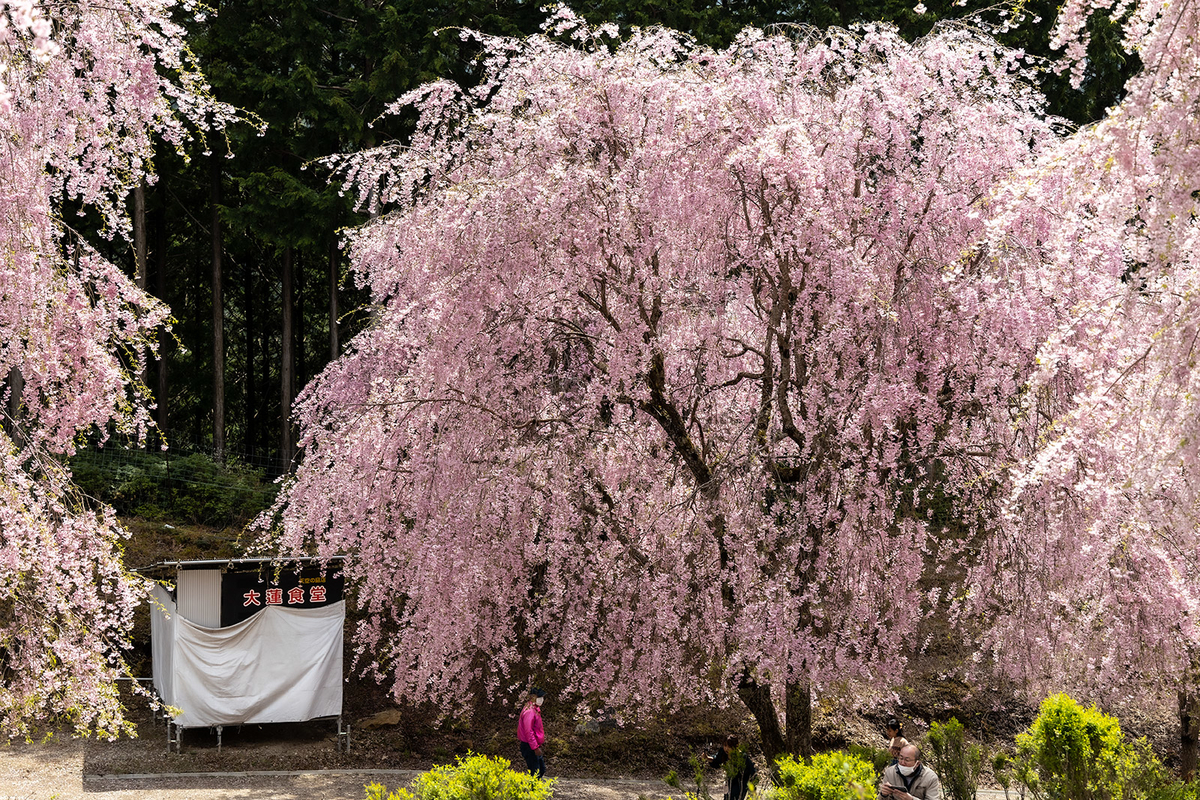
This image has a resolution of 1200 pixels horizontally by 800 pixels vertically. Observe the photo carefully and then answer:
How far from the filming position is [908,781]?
7309 mm

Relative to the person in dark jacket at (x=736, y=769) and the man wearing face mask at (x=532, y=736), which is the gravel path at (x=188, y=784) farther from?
the person in dark jacket at (x=736, y=769)

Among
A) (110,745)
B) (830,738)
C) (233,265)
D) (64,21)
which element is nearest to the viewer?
(64,21)

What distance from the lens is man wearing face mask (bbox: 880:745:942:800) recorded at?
7.22 metres

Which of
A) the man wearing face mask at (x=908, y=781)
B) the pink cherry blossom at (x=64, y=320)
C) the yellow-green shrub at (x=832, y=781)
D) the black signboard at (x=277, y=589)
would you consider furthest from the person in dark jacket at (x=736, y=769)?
the black signboard at (x=277, y=589)

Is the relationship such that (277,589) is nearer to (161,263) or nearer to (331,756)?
(331,756)

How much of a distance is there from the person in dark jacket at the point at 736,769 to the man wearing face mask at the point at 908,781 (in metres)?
0.97

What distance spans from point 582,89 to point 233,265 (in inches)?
739

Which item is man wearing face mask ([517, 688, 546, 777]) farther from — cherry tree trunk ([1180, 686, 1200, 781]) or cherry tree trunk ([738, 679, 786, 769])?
cherry tree trunk ([1180, 686, 1200, 781])

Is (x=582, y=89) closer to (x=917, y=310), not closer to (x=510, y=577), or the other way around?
(x=917, y=310)

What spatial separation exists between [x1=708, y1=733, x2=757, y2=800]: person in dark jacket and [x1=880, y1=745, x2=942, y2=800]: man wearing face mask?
0.97 metres

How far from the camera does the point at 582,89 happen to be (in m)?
7.94

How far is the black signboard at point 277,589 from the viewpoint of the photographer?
1212 cm

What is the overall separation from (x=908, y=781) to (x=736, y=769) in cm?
118

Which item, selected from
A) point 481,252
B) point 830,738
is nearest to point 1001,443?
point 481,252
